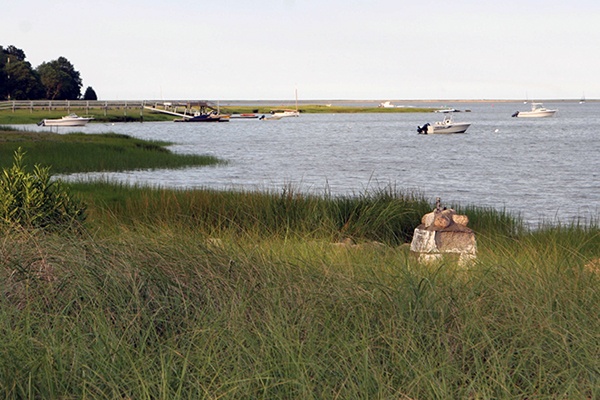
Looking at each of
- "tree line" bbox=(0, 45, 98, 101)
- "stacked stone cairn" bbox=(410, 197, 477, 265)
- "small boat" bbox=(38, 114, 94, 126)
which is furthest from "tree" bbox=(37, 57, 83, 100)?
"stacked stone cairn" bbox=(410, 197, 477, 265)

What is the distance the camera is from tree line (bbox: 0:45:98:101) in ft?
406

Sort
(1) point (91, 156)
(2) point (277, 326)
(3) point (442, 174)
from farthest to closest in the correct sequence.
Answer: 1. (3) point (442, 174)
2. (1) point (91, 156)
3. (2) point (277, 326)

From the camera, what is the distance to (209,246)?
794 centimetres

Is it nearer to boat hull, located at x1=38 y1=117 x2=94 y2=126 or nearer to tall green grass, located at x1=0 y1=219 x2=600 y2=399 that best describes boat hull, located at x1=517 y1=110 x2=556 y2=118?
boat hull, located at x1=38 y1=117 x2=94 y2=126

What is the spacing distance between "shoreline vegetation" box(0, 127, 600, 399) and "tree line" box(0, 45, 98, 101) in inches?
4893

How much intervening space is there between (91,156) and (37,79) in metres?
106

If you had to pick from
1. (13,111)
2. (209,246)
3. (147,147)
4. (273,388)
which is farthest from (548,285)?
(13,111)

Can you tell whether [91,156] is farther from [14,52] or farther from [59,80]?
[14,52]

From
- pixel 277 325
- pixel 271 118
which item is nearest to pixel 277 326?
pixel 277 325

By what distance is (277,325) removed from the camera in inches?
215

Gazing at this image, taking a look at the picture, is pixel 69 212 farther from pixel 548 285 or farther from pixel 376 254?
pixel 548 285

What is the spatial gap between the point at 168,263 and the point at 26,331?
1754mm

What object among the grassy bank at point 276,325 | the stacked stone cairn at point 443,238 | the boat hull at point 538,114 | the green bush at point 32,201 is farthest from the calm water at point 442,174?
the boat hull at point 538,114

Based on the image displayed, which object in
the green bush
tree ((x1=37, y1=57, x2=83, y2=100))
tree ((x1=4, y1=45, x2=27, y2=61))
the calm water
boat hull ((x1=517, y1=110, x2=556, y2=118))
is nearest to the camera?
the green bush
